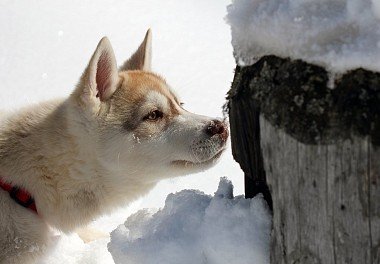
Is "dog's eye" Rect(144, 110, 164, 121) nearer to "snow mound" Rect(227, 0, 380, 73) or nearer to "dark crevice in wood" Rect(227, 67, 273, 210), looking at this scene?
"dark crevice in wood" Rect(227, 67, 273, 210)

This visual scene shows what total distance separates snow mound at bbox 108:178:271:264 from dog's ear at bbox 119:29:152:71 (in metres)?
1.30

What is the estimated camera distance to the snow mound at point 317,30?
1721mm

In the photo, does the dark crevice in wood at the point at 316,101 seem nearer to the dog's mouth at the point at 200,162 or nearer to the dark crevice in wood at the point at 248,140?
the dark crevice in wood at the point at 248,140

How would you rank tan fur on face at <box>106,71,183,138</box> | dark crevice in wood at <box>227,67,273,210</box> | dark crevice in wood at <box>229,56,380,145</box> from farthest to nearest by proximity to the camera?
1. tan fur on face at <box>106,71,183,138</box>
2. dark crevice in wood at <box>227,67,273,210</box>
3. dark crevice in wood at <box>229,56,380,145</box>

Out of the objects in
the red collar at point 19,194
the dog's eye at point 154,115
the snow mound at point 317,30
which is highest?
the snow mound at point 317,30

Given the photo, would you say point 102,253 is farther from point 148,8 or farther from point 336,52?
point 148,8

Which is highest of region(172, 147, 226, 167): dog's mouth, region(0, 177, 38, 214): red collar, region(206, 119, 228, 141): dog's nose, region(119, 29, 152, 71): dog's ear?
region(119, 29, 152, 71): dog's ear

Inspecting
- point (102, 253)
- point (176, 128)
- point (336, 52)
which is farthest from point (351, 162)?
point (102, 253)

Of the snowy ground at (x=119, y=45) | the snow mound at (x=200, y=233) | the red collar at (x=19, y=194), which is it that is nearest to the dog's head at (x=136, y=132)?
the red collar at (x=19, y=194)

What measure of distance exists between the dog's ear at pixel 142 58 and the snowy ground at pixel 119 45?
41.4 inches

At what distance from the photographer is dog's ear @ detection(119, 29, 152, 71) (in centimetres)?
363

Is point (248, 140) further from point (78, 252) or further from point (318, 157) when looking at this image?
point (78, 252)

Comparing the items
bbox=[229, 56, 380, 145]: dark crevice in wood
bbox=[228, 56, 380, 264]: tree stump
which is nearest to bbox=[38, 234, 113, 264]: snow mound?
bbox=[228, 56, 380, 264]: tree stump

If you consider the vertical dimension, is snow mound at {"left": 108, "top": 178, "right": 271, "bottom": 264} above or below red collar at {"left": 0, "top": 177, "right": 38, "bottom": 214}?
above
